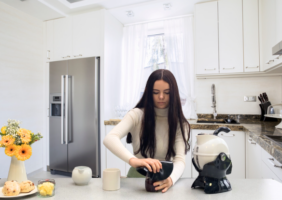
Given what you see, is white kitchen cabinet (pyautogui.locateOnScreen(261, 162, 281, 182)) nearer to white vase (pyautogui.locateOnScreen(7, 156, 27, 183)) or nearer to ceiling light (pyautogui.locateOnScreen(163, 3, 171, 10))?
white vase (pyautogui.locateOnScreen(7, 156, 27, 183))

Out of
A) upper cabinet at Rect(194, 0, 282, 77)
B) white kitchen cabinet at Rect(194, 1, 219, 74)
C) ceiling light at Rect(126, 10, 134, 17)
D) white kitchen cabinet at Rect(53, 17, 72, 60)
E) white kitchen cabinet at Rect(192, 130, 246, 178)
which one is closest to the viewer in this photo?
white kitchen cabinet at Rect(192, 130, 246, 178)

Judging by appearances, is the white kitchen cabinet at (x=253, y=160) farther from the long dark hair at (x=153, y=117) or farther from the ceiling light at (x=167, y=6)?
the ceiling light at (x=167, y=6)

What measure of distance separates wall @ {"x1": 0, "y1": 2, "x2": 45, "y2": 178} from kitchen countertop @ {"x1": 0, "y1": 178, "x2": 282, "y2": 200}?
8.23 feet

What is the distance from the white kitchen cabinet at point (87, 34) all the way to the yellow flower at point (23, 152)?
2.29m

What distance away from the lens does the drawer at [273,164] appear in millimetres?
1222

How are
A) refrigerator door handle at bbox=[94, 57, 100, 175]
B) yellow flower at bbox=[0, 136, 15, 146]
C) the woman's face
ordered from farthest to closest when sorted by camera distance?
refrigerator door handle at bbox=[94, 57, 100, 175], the woman's face, yellow flower at bbox=[0, 136, 15, 146]

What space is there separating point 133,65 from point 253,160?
88.4 inches

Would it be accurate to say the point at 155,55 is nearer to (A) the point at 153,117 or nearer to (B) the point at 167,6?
(B) the point at 167,6

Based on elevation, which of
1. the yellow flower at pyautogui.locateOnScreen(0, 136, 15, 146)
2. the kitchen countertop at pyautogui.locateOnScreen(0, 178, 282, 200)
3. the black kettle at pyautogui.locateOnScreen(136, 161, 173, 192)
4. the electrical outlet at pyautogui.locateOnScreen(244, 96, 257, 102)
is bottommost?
the kitchen countertop at pyautogui.locateOnScreen(0, 178, 282, 200)

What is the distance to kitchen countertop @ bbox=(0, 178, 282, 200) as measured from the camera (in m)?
0.80

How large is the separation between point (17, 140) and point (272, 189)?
113cm

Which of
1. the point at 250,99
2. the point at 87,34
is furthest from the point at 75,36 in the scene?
the point at 250,99

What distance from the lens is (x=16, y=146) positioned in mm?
961

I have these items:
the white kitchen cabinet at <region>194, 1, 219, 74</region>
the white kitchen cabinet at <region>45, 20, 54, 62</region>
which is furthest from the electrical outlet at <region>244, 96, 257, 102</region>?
the white kitchen cabinet at <region>45, 20, 54, 62</region>
